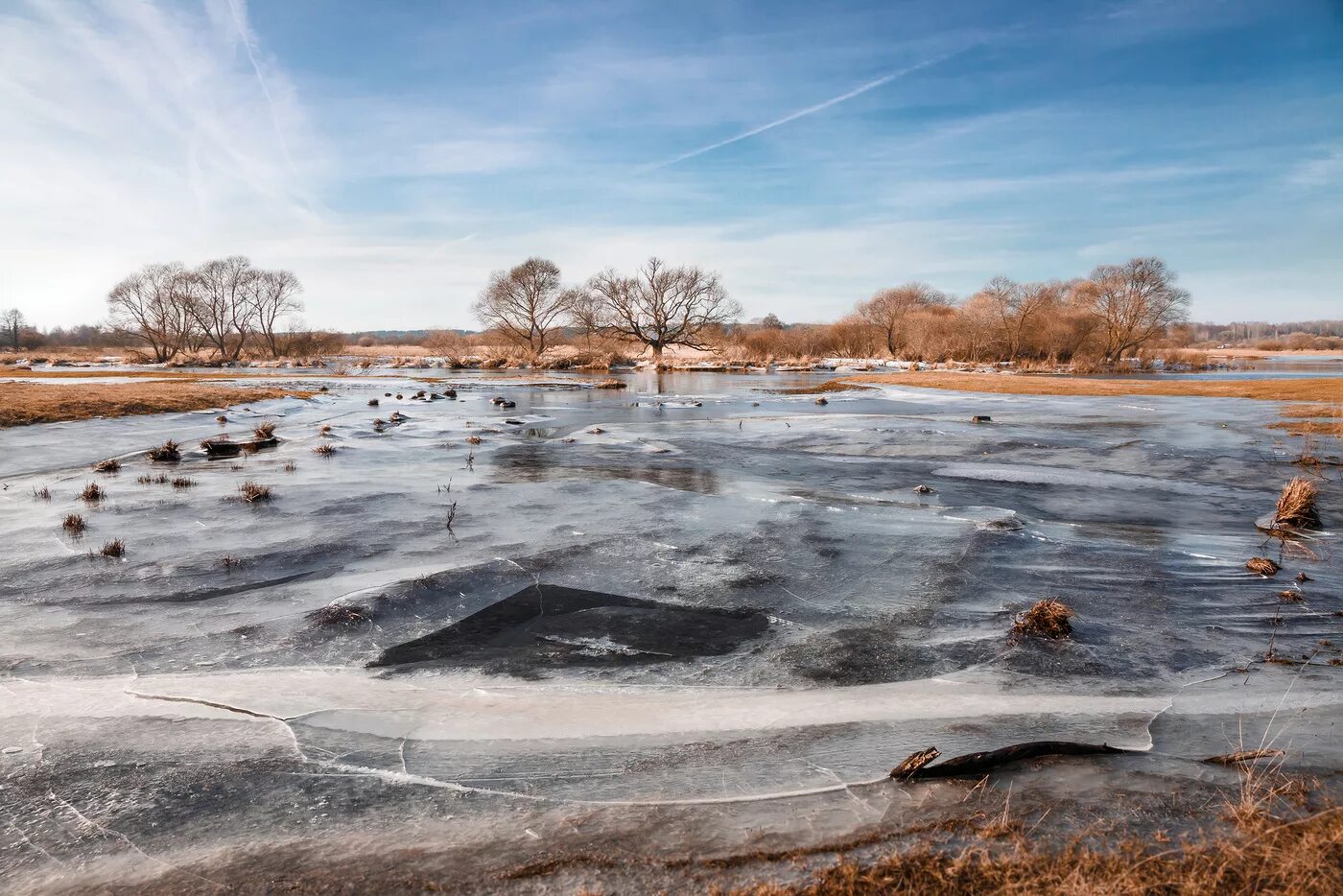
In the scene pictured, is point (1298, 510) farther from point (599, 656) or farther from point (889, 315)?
point (889, 315)

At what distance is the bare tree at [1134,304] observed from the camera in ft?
162

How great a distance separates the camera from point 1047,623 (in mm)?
5035

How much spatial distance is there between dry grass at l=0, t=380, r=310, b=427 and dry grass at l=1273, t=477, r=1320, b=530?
2507cm

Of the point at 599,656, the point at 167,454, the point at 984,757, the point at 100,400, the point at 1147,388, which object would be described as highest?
the point at 1147,388

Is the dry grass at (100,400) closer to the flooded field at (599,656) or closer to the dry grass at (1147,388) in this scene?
the flooded field at (599,656)

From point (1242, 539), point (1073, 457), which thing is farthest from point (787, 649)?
point (1073, 457)

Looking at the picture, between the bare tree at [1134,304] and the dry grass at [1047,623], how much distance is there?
53709mm

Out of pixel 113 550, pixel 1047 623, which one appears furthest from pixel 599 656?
pixel 113 550

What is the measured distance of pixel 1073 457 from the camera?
44.7 feet

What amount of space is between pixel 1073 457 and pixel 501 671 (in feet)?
42.4

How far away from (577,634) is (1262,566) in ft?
20.8

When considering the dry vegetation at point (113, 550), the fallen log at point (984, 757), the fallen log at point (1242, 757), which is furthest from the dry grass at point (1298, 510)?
the dry vegetation at point (113, 550)

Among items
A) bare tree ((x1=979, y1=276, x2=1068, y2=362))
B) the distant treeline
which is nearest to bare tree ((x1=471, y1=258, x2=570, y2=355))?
the distant treeline

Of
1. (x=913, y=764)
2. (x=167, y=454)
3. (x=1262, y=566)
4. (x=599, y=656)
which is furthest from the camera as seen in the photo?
(x=167, y=454)
